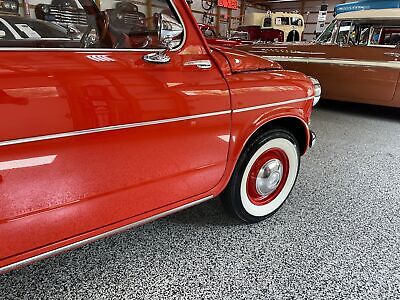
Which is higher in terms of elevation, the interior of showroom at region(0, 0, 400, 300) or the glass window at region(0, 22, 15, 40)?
the glass window at region(0, 22, 15, 40)

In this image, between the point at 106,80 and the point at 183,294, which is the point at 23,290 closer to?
the point at 183,294

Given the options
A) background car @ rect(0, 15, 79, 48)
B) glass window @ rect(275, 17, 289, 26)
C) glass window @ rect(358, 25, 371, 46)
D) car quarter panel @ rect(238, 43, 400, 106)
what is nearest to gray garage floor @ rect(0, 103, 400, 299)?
background car @ rect(0, 15, 79, 48)

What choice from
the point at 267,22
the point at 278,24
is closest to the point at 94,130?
the point at 267,22

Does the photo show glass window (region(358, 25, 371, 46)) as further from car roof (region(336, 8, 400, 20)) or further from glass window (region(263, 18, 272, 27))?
glass window (region(263, 18, 272, 27))

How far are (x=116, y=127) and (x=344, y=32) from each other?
5159mm

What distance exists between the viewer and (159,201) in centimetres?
142

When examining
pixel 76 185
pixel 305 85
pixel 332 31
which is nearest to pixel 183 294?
pixel 76 185

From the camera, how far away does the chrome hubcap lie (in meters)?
1.91

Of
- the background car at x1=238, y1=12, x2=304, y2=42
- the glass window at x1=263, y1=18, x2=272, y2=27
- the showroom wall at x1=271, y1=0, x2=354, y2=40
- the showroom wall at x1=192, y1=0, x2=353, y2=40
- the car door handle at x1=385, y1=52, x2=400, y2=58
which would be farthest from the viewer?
the showroom wall at x1=271, y1=0, x2=354, y2=40

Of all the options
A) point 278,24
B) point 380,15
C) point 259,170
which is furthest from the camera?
point 278,24

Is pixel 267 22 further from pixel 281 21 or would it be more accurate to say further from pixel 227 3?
pixel 227 3

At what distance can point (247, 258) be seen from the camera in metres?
1.65

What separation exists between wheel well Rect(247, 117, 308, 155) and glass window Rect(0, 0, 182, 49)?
725 millimetres

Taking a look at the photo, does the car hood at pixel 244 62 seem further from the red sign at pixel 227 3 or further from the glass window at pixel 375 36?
the red sign at pixel 227 3
